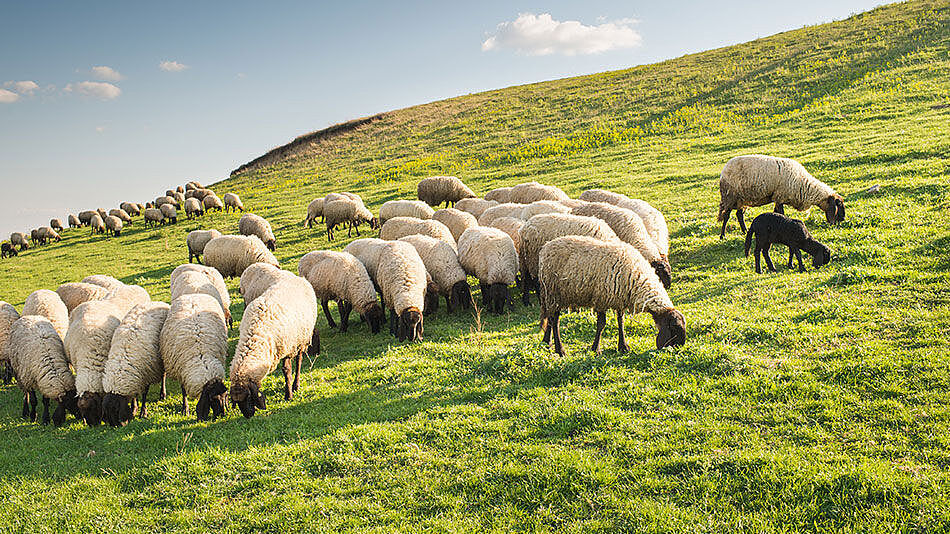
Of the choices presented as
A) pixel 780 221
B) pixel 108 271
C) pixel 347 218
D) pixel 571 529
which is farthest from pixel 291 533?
pixel 108 271

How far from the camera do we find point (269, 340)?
8.14 meters

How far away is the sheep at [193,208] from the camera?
33031 millimetres

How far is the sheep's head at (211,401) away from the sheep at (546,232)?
6139mm

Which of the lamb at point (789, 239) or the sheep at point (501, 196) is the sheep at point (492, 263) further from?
the sheep at point (501, 196)

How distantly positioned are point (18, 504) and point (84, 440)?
1.62 meters

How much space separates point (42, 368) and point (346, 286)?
201 inches

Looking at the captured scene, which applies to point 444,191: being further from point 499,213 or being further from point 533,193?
point 499,213

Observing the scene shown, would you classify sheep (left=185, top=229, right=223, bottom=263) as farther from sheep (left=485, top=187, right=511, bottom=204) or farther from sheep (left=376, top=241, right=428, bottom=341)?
sheep (left=376, top=241, right=428, bottom=341)

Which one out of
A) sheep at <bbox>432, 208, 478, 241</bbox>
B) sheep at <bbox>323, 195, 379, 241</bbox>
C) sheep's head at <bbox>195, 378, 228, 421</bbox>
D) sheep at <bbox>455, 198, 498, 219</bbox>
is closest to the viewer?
sheep's head at <bbox>195, 378, 228, 421</bbox>

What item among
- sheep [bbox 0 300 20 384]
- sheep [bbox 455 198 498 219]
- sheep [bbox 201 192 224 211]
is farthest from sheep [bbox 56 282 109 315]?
sheep [bbox 201 192 224 211]

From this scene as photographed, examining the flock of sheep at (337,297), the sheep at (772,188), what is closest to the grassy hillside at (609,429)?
the flock of sheep at (337,297)

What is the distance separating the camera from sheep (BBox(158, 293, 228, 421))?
759 centimetres

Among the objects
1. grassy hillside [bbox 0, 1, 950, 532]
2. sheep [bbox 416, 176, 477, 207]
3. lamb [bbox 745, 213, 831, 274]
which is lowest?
grassy hillside [bbox 0, 1, 950, 532]

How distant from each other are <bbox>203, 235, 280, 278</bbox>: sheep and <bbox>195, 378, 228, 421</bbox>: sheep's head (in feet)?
29.7
